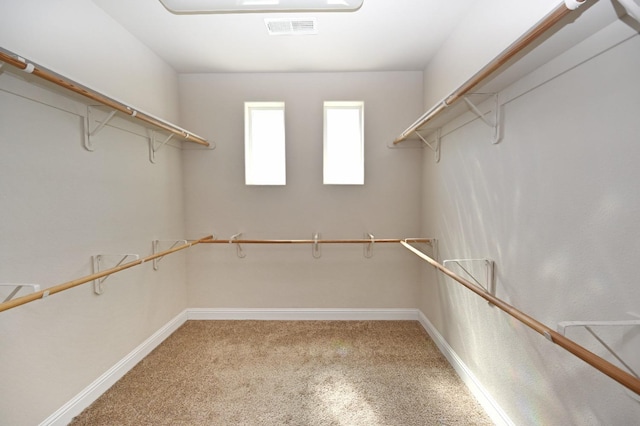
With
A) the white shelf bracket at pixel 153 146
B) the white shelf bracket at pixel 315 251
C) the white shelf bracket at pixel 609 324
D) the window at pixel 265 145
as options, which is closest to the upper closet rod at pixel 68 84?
the white shelf bracket at pixel 153 146

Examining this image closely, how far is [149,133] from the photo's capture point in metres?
2.31

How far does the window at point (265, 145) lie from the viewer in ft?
9.75

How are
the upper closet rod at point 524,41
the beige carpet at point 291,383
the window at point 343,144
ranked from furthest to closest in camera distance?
the window at point 343,144 < the beige carpet at point 291,383 < the upper closet rod at point 524,41

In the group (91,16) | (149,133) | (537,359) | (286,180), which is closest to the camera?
(537,359)

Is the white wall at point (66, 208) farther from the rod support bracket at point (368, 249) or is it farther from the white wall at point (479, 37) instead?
the white wall at point (479, 37)

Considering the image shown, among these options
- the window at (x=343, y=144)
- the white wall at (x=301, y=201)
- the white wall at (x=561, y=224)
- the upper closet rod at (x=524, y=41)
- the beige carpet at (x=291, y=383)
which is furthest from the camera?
the window at (x=343, y=144)

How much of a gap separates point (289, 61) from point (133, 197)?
68.9 inches

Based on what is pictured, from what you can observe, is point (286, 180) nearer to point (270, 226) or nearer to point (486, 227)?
point (270, 226)

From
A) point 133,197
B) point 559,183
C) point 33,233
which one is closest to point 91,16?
point 133,197

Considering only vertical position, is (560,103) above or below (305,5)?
below

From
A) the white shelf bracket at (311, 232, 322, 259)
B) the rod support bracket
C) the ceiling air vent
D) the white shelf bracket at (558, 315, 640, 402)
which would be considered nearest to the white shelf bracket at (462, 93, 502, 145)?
the white shelf bracket at (558, 315, 640, 402)

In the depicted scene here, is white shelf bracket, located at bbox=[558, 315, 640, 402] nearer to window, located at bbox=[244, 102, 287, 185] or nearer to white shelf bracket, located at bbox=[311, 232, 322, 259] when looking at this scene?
white shelf bracket, located at bbox=[311, 232, 322, 259]

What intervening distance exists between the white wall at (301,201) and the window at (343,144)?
0.39 ft

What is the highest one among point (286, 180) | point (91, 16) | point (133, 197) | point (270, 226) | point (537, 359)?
point (91, 16)
